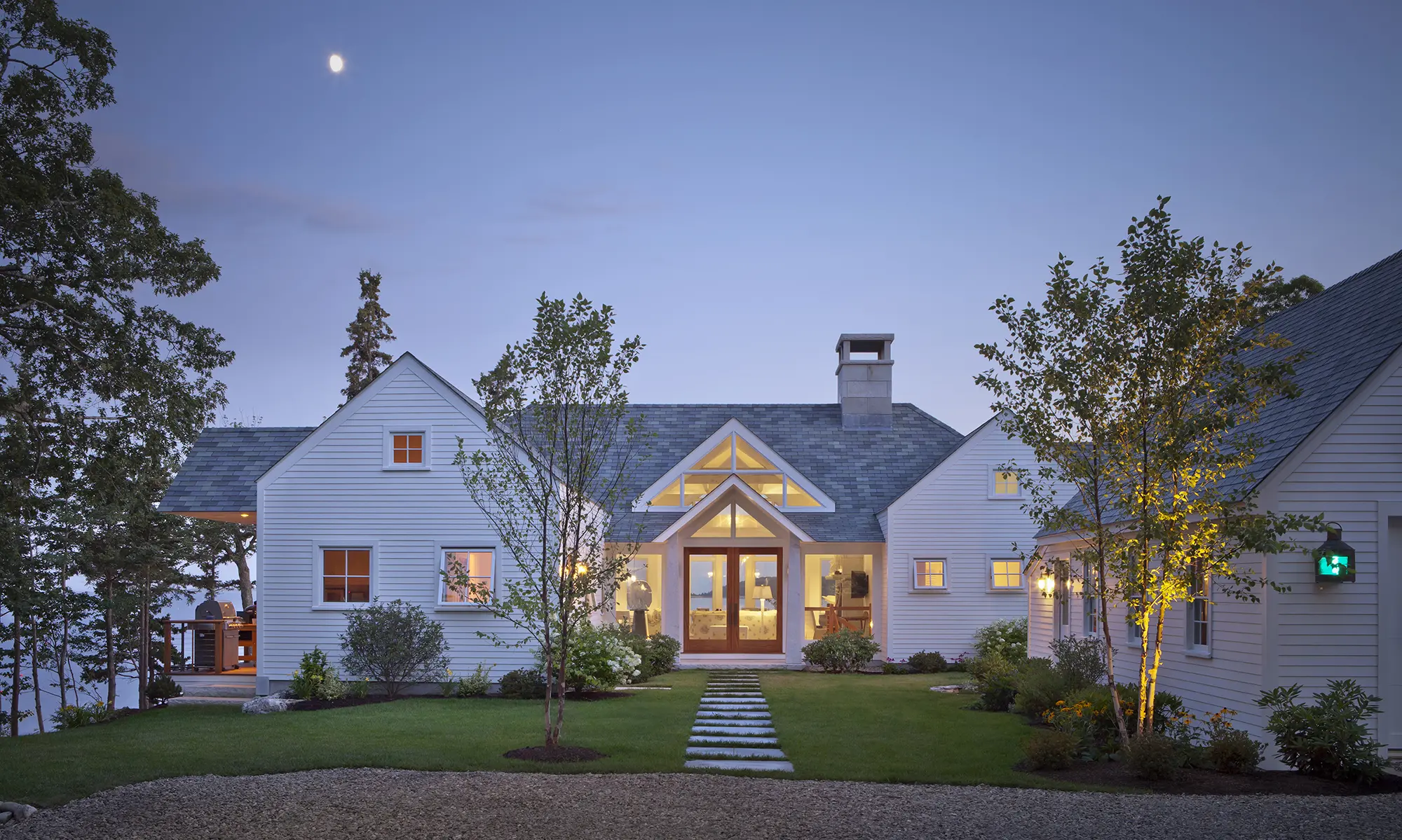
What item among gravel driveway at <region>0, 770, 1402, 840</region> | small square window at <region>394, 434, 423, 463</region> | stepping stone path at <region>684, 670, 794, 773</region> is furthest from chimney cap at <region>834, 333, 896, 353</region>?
gravel driveway at <region>0, 770, 1402, 840</region>

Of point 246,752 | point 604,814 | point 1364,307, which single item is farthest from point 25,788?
point 1364,307

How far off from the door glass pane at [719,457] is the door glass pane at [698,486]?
26 centimetres

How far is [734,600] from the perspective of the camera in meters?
23.8

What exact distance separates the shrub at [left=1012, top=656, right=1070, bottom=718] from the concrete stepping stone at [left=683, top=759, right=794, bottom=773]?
517 centimetres

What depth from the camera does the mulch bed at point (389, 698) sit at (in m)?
16.9

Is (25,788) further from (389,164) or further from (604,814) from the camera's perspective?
(389,164)

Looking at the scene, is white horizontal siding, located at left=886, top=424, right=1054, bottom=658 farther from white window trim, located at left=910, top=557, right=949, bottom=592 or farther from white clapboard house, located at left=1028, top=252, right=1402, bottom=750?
white clapboard house, located at left=1028, top=252, right=1402, bottom=750

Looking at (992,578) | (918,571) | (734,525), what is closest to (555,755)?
(734,525)

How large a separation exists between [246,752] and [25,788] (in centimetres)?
233

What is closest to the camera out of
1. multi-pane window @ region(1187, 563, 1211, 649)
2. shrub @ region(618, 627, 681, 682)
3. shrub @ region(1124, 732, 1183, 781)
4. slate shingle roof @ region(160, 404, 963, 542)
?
shrub @ region(1124, 732, 1183, 781)

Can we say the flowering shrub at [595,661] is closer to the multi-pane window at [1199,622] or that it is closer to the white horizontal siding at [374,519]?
the white horizontal siding at [374,519]

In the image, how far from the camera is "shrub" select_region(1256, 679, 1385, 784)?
31.5ft

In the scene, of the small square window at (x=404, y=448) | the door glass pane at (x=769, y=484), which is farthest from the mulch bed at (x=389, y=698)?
the door glass pane at (x=769, y=484)

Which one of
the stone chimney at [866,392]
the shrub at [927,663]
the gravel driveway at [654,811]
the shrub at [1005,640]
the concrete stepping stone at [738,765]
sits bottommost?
the shrub at [927,663]
